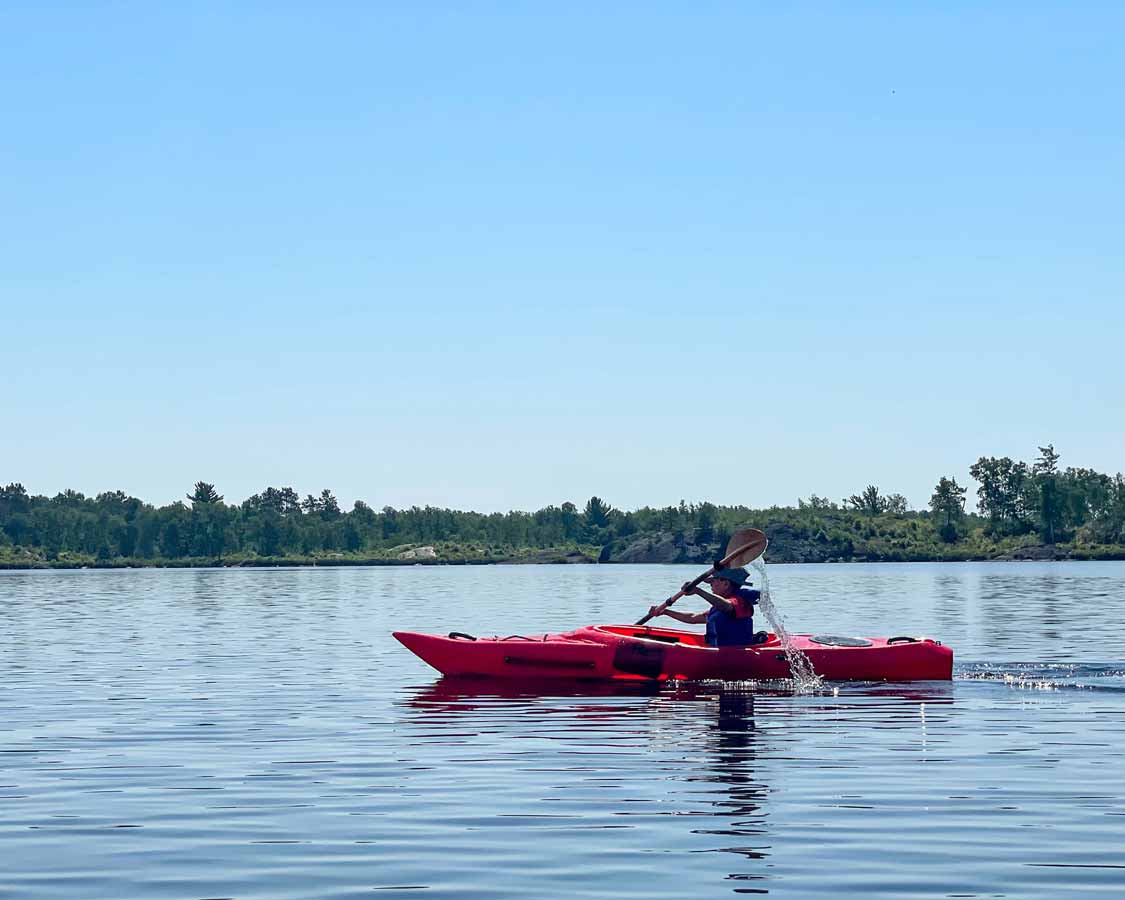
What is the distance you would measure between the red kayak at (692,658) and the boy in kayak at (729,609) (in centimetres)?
28

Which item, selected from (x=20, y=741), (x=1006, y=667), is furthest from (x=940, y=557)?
(x=20, y=741)

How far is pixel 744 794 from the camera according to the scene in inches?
518

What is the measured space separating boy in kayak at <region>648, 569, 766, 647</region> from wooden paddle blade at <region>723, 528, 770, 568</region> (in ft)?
1.36

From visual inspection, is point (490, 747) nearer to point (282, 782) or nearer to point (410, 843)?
point (282, 782)

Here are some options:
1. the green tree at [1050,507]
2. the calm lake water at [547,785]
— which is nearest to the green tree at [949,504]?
the green tree at [1050,507]

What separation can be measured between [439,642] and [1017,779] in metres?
12.7

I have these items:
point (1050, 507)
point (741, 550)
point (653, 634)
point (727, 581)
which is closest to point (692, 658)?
point (727, 581)

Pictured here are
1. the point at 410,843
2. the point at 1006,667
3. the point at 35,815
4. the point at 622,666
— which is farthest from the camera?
the point at 1006,667

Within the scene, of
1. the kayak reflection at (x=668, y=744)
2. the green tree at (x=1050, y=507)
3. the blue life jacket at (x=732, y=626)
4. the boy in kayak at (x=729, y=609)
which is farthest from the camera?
the green tree at (x=1050, y=507)

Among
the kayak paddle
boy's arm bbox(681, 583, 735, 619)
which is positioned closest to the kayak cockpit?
the kayak paddle

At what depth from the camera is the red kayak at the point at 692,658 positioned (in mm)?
23312

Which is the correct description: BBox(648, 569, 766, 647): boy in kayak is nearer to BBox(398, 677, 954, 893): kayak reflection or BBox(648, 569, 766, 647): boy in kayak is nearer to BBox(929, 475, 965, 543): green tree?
BBox(398, 677, 954, 893): kayak reflection

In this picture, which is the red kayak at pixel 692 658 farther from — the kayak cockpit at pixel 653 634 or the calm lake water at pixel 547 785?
the calm lake water at pixel 547 785

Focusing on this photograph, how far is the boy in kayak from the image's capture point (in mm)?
23297
